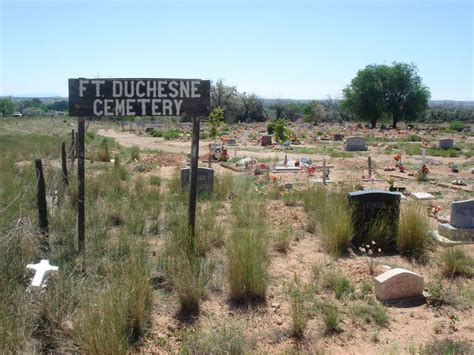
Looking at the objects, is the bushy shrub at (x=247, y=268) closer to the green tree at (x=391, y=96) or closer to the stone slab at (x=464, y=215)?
the stone slab at (x=464, y=215)

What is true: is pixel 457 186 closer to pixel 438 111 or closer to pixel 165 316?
pixel 165 316

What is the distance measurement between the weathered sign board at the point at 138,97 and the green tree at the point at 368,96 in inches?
2398

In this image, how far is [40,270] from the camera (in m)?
5.38

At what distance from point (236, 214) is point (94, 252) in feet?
11.9

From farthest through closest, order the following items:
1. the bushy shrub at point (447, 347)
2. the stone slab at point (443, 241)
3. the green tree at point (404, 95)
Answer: the green tree at point (404, 95) < the stone slab at point (443, 241) < the bushy shrub at point (447, 347)

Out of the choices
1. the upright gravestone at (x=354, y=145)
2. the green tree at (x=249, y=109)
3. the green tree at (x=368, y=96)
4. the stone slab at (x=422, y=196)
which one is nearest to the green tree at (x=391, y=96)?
the green tree at (x=368, y=96)

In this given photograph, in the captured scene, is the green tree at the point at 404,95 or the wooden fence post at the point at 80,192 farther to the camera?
the green tree at the point at 404,95

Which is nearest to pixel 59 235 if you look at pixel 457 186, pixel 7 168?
pixel 7 168

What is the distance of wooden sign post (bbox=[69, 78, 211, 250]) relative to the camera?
6590 millimetres

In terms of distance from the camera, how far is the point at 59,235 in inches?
291

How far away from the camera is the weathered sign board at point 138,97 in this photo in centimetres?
659

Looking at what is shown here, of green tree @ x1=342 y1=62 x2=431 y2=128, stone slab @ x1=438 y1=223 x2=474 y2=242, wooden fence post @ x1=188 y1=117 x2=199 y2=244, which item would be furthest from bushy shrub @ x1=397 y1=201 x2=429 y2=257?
green tree @ x1=342 y1=62 x2=431 y2=128

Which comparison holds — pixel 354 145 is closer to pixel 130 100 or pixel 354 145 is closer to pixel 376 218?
pixel 376 218

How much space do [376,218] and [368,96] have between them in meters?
60.3
